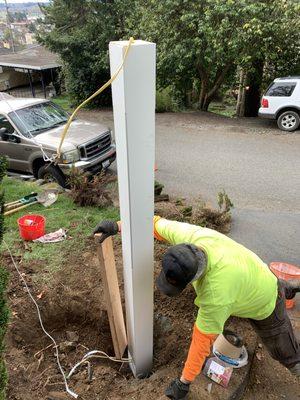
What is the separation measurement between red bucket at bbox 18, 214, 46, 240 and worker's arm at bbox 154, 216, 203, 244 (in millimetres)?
2750

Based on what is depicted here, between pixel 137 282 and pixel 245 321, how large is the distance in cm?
159

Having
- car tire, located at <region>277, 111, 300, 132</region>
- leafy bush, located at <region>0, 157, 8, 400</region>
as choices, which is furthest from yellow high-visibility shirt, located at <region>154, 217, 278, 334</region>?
car tire, located at <region>277, 111, 300, 132</region>

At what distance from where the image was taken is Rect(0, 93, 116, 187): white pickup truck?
23.6 feet

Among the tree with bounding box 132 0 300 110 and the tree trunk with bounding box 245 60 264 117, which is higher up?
the tree with bounding box 132 0 300 110

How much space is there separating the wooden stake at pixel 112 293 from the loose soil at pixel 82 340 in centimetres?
24

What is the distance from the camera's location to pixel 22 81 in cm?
2473

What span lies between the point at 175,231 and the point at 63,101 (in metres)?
18.3

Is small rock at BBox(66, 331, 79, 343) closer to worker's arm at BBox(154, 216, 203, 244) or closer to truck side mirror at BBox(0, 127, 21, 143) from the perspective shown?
worker's arm at BBox(154, 216, 203, 244)

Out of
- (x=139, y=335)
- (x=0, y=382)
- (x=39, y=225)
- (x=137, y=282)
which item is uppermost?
(x=137, y=282)

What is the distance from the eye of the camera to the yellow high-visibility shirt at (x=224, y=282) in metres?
2.45

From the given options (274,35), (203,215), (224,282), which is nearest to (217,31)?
(274,35)

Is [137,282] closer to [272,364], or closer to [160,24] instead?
[272,364]

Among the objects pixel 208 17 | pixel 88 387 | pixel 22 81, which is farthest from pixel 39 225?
pixel 22 81

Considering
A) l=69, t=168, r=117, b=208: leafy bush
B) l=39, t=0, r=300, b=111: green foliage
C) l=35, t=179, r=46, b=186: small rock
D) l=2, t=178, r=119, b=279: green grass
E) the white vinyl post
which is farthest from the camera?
l=39, t=0, r=300, b=111: green foliage
